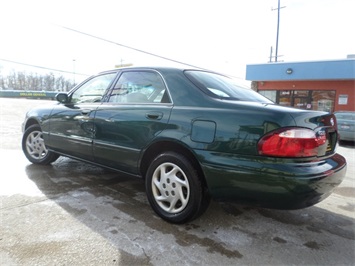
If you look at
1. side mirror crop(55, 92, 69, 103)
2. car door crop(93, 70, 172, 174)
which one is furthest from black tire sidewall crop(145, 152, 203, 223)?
side mirror crop(55, 92, 69, 103)

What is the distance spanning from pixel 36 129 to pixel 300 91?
19.0 m

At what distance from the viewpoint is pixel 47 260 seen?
2217mm

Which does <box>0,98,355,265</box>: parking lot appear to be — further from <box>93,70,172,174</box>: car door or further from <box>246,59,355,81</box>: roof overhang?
<box>246,59,355,81</box>: roof overhang

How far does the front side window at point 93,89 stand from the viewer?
152 inches

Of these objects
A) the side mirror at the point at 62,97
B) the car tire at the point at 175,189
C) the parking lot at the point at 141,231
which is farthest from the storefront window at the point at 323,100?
the car tire at the point at 175,189

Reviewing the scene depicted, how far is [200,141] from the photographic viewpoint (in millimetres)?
2645

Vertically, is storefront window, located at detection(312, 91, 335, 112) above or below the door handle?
above

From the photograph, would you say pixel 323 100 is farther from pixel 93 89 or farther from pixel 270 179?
pixel 270 179

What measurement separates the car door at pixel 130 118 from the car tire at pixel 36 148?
1.55 m

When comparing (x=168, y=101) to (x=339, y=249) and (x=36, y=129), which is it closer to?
(x=339, y=249)

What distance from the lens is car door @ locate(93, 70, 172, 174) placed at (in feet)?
10.0

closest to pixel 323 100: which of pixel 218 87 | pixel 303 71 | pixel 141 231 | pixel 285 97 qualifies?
pixel 303 71

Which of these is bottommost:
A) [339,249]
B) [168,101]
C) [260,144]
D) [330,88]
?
[339,249]

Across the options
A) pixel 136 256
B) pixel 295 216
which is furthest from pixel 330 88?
pixel 136 256
